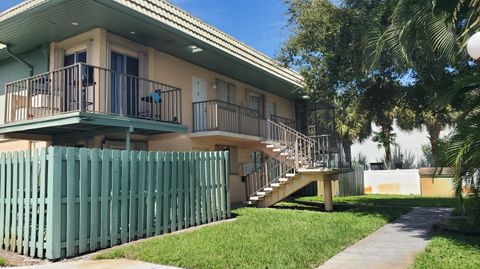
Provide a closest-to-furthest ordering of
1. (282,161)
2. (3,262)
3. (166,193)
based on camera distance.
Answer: (3,262) → (166,193) → (282,161)

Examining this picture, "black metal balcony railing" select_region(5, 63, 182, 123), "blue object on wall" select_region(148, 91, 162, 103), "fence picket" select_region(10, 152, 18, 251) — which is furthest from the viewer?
"blue object on wall" select_region(148, 91, 162, 103)

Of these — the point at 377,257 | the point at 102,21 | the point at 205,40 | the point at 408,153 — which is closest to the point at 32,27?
the point at 102,21

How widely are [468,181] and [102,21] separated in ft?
31.8

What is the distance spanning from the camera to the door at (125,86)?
12141mm

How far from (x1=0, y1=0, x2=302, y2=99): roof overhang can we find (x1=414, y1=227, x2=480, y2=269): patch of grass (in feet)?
28.6

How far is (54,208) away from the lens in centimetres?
723

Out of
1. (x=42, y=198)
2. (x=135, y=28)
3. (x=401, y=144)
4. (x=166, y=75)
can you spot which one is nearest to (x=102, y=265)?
(x=42, y=198)

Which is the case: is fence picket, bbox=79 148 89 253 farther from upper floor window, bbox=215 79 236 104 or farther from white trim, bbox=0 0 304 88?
upper floor window, bbox=215 79 236 104

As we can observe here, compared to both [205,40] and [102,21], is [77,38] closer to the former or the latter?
[102,21]

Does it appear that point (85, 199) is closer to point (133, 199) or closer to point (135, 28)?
point (133, 199)

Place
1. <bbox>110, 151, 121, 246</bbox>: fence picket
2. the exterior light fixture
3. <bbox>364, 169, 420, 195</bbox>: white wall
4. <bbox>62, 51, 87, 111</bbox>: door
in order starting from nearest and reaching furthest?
1. <bbox>110, 151, 121, 246</bbox>: fence picket
2. <bbox>62, 51, 87, 111</bbox>: door
3. the exterior light fixture
4. <bbox>364, 169, 420, 195</bbox>: white wall

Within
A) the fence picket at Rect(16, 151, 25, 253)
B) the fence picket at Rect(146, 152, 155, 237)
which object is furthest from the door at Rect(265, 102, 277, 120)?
the fence picket at Rect(16, 151, 25, 253)

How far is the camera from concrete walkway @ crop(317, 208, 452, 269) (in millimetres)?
6875

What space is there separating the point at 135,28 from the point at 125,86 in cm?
174
